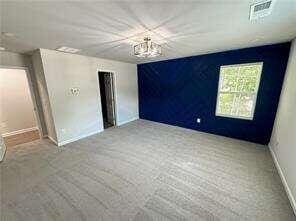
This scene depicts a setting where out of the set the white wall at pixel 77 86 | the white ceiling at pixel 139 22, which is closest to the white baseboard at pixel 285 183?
the white ceiling at pixel 139 22

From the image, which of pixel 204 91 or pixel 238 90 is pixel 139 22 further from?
pixel 238 90

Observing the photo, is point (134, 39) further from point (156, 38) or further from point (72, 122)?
point (72, 122)

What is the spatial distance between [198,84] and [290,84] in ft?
6.49

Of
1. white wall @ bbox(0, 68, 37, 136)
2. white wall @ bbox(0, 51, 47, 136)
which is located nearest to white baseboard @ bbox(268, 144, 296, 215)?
white wall @ bbox(0, 51, 47, 136)

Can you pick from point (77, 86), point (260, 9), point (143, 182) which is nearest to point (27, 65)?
point (77, 86)

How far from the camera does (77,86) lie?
3734 mm

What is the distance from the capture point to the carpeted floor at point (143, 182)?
1710 mm

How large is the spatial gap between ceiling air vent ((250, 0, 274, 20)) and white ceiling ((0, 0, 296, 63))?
0.19 feet

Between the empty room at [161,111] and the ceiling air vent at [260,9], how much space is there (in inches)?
0.8

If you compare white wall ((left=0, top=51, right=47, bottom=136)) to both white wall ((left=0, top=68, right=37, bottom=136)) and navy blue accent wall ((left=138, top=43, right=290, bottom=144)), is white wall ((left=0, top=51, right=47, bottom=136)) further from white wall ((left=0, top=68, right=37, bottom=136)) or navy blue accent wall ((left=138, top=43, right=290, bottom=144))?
navy blue accent wall ((left=138, top=43, right=290, bottom=144))

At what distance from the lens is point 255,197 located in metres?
1.88

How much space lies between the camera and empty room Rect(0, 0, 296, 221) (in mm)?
1679

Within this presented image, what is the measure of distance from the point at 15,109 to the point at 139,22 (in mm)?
5026

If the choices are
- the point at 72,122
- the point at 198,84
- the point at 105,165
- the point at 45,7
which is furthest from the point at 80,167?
the point at 198,84
